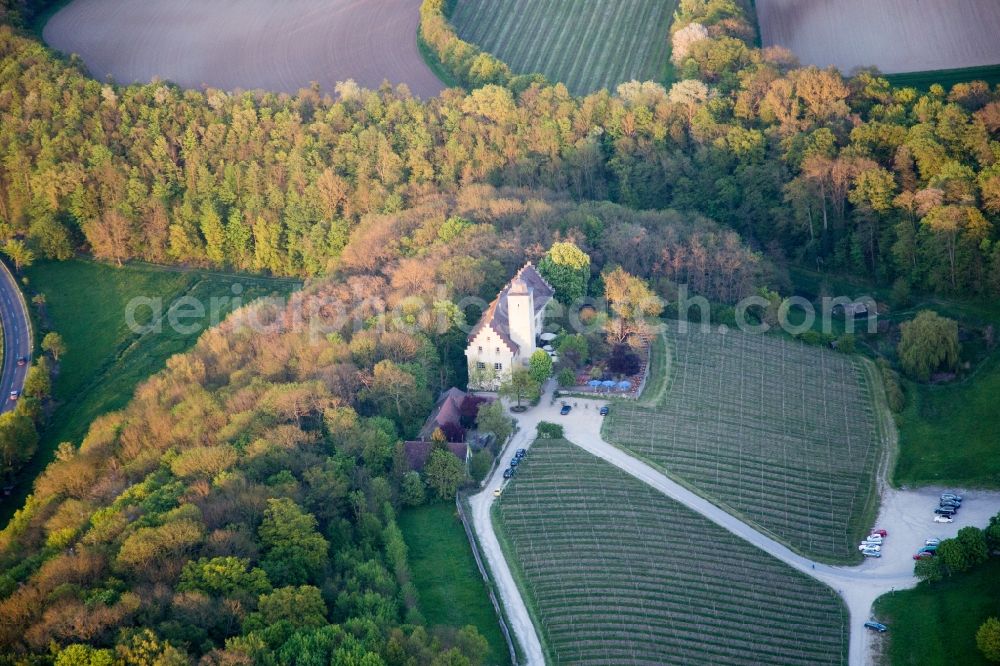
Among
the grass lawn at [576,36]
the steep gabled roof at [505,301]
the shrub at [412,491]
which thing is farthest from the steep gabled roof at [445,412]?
the grass lawn at [576,36]

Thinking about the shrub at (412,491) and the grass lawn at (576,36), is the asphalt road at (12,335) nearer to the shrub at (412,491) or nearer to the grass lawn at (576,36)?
the shrub at (412,491)

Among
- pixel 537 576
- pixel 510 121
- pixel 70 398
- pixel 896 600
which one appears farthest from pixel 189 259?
pixel 896 600

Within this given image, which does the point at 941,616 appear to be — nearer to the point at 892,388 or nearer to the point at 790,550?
the point at 790,550

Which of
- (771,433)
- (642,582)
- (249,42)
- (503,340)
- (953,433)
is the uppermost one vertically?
(249,42)

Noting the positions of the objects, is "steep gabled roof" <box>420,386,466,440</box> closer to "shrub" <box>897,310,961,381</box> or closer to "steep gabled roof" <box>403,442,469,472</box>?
"steep gabled roof" <box>403,442,469,472</box>

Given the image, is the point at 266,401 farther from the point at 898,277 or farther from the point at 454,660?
the point at 898,277

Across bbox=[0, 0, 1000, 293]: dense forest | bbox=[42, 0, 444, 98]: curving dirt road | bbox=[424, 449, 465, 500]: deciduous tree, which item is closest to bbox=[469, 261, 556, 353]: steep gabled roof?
bbox=[424, 449, 465, 500]: deciduous tree

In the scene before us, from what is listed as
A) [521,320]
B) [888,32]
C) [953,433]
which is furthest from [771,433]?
[888,32]
